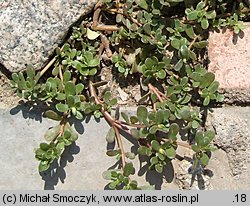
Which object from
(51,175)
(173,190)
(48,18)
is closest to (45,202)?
(51,175)

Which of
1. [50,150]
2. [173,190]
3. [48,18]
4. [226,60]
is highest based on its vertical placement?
[48,18]

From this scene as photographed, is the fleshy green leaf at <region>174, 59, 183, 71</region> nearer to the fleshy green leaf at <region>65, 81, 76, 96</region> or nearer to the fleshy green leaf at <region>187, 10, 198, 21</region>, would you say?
the fleshy green leaf at <region>187, 10, 198, 21</region>

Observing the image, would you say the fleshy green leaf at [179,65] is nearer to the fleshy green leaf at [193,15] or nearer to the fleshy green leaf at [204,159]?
the fleshy green leaf at [193,15]

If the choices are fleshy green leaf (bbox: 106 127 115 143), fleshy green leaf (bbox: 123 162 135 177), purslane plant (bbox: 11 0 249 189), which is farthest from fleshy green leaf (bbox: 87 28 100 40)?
fleshy green leaf (bbox: 123 162 135 177)

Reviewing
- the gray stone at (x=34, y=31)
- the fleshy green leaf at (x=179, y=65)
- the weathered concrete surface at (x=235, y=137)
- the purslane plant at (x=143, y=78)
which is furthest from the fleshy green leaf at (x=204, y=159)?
the gray stone at (x=34, y=31)

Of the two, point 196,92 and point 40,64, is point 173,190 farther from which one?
point 40,64
